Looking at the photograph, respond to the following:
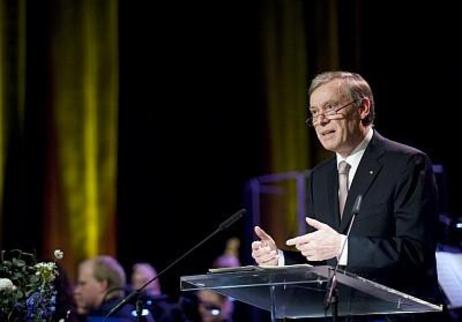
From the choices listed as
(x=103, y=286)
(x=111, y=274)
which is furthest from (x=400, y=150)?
(x=103, y=286)

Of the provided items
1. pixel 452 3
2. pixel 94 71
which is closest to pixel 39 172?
pixel 94 71

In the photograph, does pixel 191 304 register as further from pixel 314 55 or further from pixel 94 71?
pixel 314 55

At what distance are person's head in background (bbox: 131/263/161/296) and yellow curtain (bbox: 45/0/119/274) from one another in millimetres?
226

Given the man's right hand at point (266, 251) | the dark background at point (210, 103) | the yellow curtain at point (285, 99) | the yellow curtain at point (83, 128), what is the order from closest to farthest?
the man's right hand at point (266, 251) → the yellow curtain at point (83, 128) → the dark background at point (210, 103) → the yellow curtain at point (285, 99)

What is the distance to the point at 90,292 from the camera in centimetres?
538

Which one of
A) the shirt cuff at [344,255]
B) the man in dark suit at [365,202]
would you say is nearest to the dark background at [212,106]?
the man in dark suit at [365,202]

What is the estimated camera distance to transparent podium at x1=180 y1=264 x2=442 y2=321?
7.03 feet

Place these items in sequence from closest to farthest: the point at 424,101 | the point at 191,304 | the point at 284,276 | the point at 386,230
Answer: the point at 284,276 → the point at 386,230 → the point at 191,304 → the point at 424,101

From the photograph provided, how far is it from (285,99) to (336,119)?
3.59 m

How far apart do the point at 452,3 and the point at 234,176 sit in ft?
6.00

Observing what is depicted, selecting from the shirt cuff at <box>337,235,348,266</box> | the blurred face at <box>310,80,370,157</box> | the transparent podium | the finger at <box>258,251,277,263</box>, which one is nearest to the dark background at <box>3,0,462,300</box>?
the blurred face at <box>310,80,370,157</box>

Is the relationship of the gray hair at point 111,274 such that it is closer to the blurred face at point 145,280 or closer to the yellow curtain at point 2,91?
the blurred face at point 145,280

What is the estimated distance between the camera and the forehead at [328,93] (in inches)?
108

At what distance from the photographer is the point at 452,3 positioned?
6031 mm
